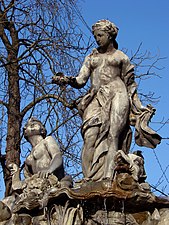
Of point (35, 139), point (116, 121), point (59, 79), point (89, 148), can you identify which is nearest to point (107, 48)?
point (59, 79)

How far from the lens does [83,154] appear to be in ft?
27.7

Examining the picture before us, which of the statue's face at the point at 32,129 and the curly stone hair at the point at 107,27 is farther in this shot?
the statue's face at the point at 32,129

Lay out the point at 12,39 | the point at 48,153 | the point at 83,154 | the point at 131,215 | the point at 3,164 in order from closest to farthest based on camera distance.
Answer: the point at 131,215 → the point at 83,154 → the point at 48,153 → the point at 3,164 → the point at 12,39

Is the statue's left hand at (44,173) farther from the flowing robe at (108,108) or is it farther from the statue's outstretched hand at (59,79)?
the statue's outstretched hand at (59,79)

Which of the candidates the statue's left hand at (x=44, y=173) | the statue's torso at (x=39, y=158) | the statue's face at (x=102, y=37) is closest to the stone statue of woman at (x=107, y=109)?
the statue's face at (x=102, y=37)

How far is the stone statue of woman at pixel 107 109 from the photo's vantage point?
8336 mm

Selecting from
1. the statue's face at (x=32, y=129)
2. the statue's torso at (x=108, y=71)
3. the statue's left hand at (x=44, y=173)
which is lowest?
the statue's left hand at (x=44, y=173)

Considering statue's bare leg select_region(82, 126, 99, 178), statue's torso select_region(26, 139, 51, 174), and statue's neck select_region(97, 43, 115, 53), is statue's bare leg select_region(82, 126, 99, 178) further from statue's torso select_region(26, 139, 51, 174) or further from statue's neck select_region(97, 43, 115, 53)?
statue's neck select_region(97, 43, 115, 53)

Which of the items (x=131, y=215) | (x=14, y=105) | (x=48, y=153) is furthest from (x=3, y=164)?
(x=131, y=215)

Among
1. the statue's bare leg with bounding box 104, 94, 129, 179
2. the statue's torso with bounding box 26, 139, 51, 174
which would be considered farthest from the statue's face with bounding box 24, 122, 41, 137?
the statue's bare leg with bounding box 104, 94, 129, 179

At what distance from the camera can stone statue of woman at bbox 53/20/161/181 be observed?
8336 millimetres

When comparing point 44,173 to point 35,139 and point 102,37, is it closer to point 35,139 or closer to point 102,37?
point 35,139

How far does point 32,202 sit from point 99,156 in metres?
0.97

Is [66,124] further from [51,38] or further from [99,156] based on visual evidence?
[99,156]
